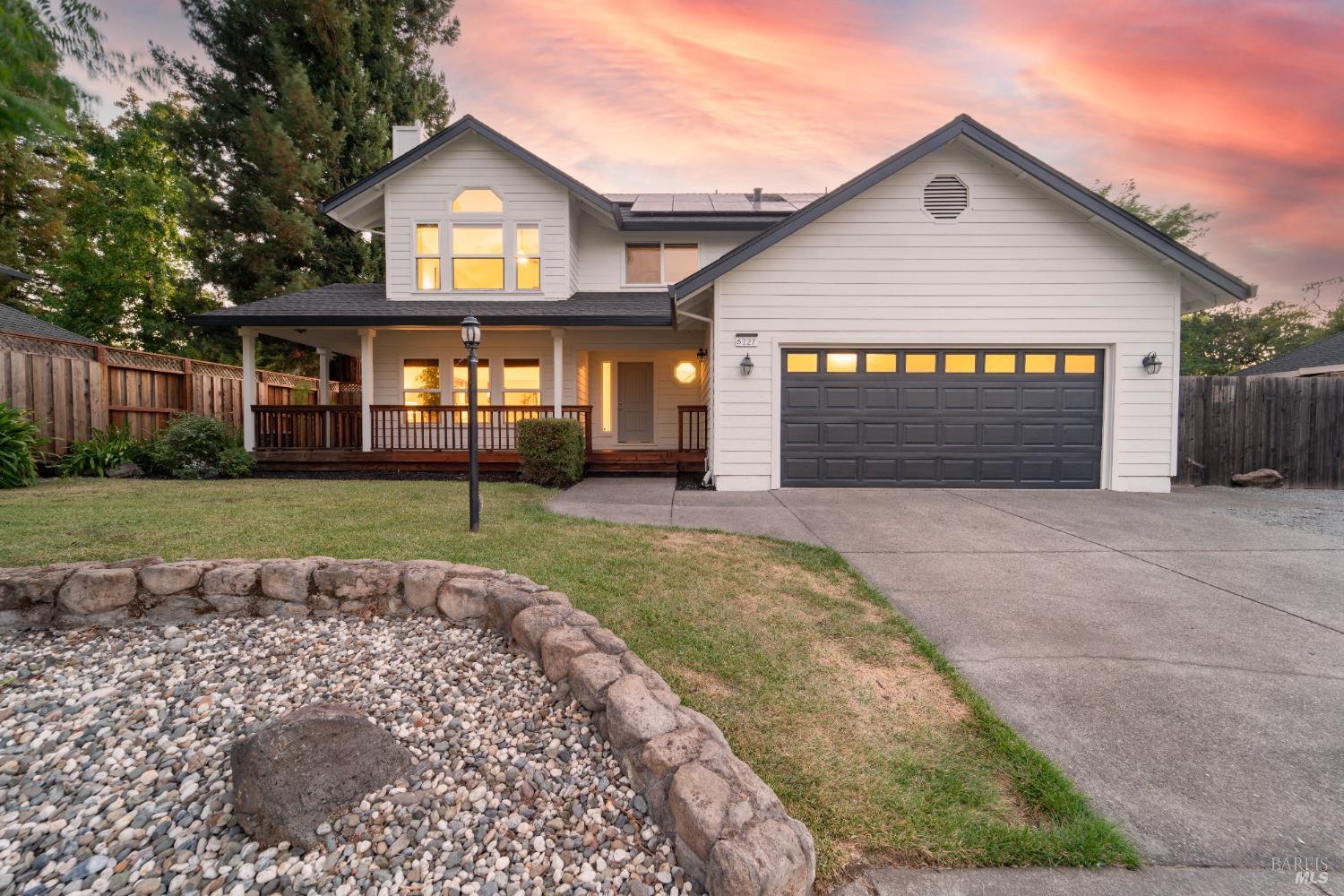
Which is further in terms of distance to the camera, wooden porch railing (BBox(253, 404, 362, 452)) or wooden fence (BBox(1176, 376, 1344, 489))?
wooden porch railing (BBox(253, 404, 362, 452))

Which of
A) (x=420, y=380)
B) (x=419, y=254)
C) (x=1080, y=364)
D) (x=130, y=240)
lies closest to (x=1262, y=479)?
(x=1080, y=364)

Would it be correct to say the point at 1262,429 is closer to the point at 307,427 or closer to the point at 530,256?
the point at 530,256

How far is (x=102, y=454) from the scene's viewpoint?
30.1ft

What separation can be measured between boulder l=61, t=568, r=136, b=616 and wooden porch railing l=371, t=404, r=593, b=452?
25.7 ft

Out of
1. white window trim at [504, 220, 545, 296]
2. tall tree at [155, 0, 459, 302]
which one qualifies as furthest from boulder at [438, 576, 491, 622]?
tall tree at [155, 0, 459, 302]

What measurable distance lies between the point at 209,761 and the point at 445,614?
47.1 inches

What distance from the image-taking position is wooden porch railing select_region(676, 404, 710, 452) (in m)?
11.4

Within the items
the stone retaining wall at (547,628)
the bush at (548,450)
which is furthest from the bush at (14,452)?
the stone retaining wall at (547,628)

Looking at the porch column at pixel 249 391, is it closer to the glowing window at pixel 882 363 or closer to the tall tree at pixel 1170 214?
the glowing window at pixel 882 363

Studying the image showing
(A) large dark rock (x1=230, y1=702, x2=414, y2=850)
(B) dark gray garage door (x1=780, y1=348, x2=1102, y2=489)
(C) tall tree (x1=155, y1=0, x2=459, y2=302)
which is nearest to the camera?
(A) large dark rock (x1=230, y1=702, x2=414, y2=850)

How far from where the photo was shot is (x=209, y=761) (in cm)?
196

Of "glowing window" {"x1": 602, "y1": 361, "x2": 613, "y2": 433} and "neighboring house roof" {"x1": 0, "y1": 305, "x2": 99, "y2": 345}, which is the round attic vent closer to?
"glowing window" {"x1": 602, "y1": 361, "x2": 613, "y2": 433}

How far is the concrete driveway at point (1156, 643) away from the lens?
73.2 inches

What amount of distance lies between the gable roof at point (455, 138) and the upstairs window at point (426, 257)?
117 centimetres
